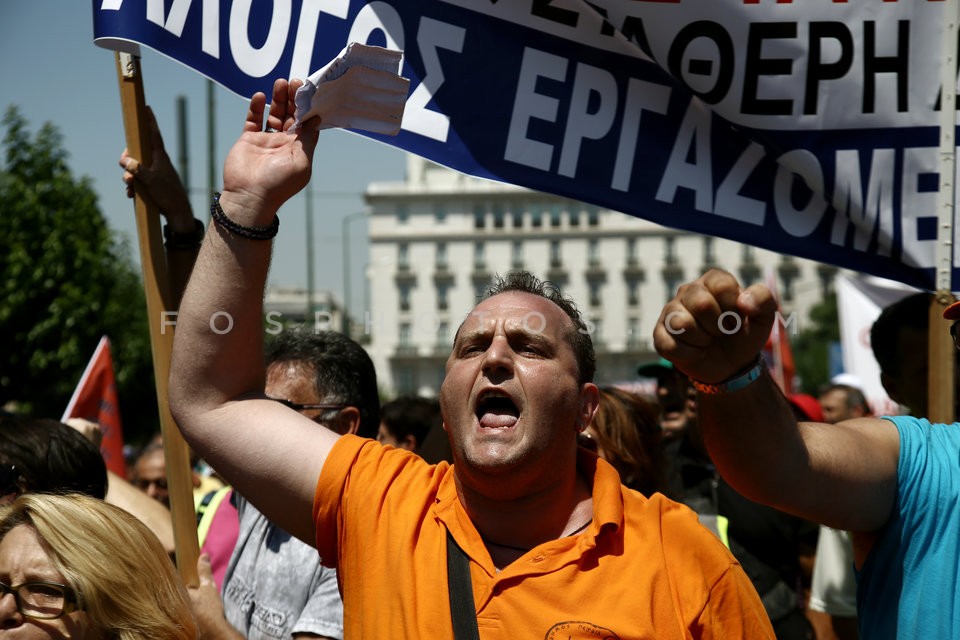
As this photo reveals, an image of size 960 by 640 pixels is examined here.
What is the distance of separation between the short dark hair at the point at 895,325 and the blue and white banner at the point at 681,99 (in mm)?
101

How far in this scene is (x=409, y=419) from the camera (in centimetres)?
552

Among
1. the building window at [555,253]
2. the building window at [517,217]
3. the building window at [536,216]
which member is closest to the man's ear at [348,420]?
the building window at [517,217]

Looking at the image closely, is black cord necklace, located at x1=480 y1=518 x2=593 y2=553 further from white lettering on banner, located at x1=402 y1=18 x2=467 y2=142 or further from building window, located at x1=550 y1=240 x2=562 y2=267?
building window, located at x1=550 y1=240 x2=562 y2=267

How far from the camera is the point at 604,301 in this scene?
94.1 m

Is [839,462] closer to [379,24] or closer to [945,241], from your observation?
[945,241]

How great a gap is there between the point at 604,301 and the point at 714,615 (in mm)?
92332

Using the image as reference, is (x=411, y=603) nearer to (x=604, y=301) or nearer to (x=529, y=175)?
(x=529, y=175)

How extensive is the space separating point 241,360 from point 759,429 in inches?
43.3

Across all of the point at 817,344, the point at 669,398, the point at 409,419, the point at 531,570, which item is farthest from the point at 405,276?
the point at 531,570

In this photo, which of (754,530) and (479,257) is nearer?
(754,530)

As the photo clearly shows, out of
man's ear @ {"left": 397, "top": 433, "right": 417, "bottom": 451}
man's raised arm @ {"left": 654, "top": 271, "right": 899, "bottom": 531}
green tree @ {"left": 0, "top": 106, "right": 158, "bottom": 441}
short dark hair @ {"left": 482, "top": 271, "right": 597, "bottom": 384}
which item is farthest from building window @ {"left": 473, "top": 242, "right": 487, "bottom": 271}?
man's raised arm @ {"left": 654, "top": 271, "right": 899, "bottom": 531}

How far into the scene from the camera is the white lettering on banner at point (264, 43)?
3410mm

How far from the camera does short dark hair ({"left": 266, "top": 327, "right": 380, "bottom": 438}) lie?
11.9 feet

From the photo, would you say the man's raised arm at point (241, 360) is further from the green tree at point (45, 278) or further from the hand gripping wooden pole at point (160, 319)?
the green tree at point (45, 278)
